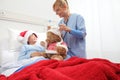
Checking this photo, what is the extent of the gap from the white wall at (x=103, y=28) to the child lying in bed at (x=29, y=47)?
1.10 meters

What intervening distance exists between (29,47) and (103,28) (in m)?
1.32

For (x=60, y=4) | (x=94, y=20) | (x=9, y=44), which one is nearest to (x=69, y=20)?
(x=60, y=4)

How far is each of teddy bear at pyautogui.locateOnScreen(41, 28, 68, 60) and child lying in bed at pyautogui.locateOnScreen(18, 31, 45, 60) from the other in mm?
104

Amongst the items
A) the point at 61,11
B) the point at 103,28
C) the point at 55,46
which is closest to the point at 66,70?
the point at 55,46

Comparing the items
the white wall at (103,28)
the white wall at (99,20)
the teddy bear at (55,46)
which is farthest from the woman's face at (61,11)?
the white wall at (103,28)

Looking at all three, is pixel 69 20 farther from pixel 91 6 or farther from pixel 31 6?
pixel 91 6

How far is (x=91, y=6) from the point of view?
112 inches

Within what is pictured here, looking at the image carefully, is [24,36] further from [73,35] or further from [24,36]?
[73,35]

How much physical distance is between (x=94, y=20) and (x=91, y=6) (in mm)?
233

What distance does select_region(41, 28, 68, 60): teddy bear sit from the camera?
5.35 ft

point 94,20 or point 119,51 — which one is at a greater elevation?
point 94,20

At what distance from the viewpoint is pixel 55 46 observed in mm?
1645

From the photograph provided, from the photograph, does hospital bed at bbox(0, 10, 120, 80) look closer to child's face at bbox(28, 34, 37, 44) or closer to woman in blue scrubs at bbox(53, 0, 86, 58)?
child's face at bbox(28, 34, 37, 44)

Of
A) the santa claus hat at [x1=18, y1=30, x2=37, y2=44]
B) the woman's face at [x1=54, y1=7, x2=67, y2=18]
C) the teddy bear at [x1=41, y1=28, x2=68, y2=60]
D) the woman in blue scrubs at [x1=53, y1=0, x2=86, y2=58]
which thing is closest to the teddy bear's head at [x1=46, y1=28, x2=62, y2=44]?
the teddy bear at [x1=41, y1=28, x2=68, y2=60]
